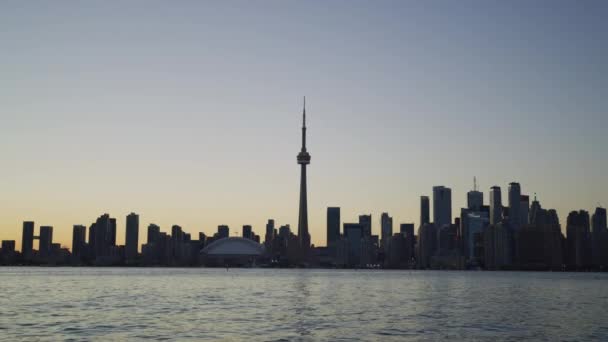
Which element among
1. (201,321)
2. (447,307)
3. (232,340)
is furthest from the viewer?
(447,307)

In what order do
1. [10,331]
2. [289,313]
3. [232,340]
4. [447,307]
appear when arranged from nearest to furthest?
[232,340] < [10,331] < [289,313] < [447,307]

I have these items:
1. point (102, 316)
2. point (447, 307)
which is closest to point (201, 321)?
point (102, 316)

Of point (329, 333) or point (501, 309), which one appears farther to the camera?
point (501, 309)

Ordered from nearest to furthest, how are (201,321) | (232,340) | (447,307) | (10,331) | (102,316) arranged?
1. (232,340)
2. (10,331)
3. (201,321)
4. (102,316)
5. (447,307)

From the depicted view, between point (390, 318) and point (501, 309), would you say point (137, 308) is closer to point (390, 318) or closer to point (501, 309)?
point (390, 318)

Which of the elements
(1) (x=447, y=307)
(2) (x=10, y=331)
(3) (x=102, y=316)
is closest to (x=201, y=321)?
(3) (x=102, y=316)

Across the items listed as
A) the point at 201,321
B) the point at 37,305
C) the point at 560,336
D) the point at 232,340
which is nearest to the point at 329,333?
the point at 232,340

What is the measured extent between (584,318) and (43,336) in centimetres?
4937

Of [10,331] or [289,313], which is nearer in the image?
[10,331]

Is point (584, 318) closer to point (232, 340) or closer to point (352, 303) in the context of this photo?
point (352, 303)

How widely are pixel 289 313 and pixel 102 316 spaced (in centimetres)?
1790

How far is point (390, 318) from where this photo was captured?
2454 inches

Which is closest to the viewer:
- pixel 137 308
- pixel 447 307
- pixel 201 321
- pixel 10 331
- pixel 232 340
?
pixel 232 340

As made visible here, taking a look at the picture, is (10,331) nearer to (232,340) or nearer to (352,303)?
(232,340)
